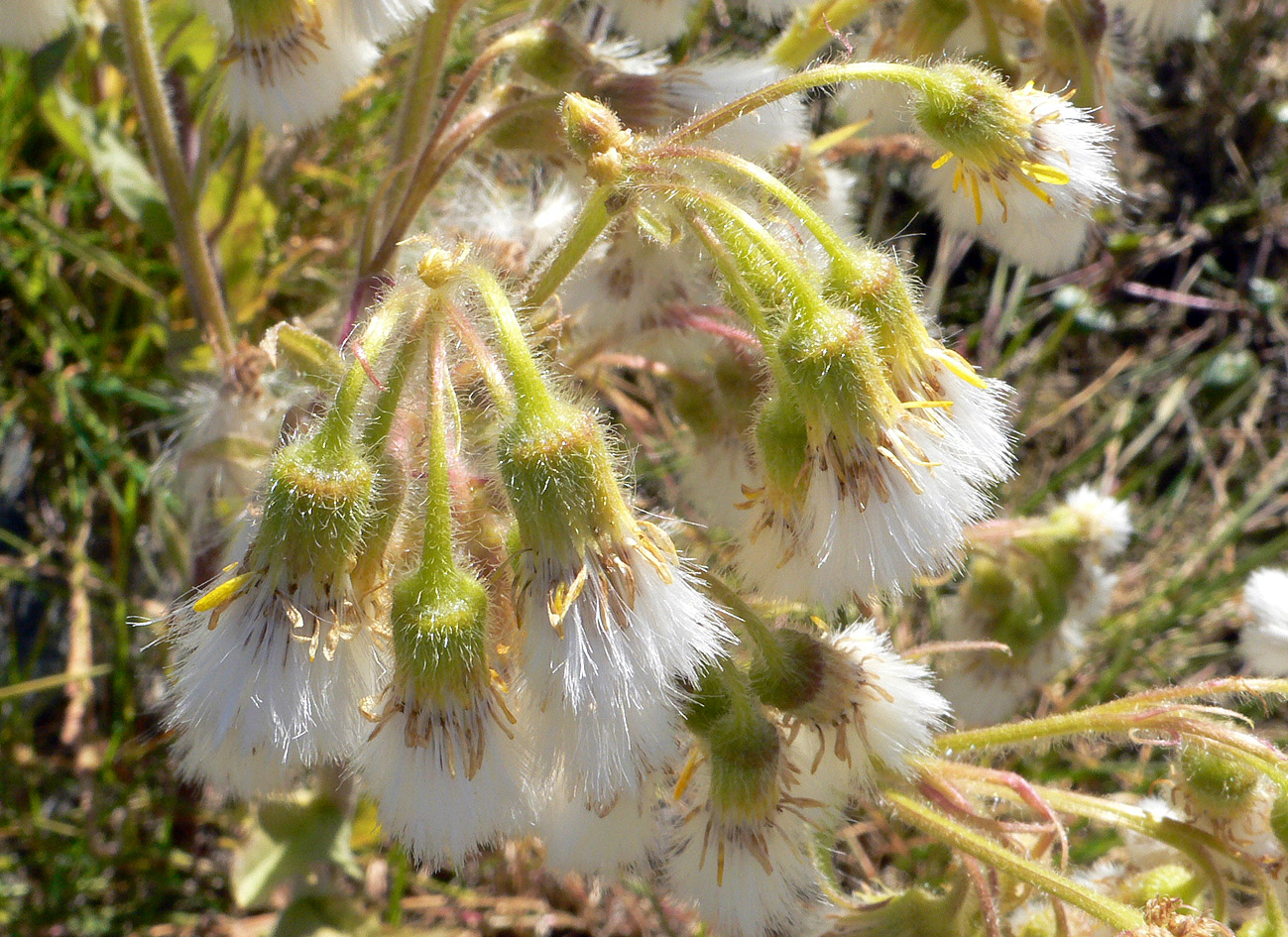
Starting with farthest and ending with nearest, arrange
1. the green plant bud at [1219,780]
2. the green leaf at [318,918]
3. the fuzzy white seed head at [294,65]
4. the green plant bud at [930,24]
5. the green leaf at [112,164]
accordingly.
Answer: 1. the green leaf at [112,164]
2. the green leaf at [318,918]
3. the green plant bud at [930,24]
4. the fuzzy white seed head at [294,65]
5. the green plant bud at [1219,780]

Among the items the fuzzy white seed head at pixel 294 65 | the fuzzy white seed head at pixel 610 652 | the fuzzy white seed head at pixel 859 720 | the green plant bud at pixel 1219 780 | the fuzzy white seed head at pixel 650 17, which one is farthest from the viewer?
the fuzzy white seed head at pixel 650 17

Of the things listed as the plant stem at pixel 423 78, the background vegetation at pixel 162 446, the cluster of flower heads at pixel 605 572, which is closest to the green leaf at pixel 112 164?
the background vegetation at pixel 162 446

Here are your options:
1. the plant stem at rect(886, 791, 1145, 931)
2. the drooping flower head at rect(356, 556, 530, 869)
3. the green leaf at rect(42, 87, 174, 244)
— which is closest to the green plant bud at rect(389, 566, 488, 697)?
the drooping flower head at rect(356, 556, 530, 869)

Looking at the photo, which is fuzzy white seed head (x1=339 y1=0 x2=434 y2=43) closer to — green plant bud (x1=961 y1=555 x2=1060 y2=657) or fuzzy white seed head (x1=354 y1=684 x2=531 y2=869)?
fuzzy white seed head (x1=354 y1=684 x2=531 y2=869)

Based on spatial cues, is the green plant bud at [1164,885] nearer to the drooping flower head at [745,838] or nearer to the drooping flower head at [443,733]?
the drooping flower head at [745,838]

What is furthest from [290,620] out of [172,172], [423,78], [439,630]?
[172,172]

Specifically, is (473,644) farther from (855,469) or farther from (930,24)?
(930,24)
